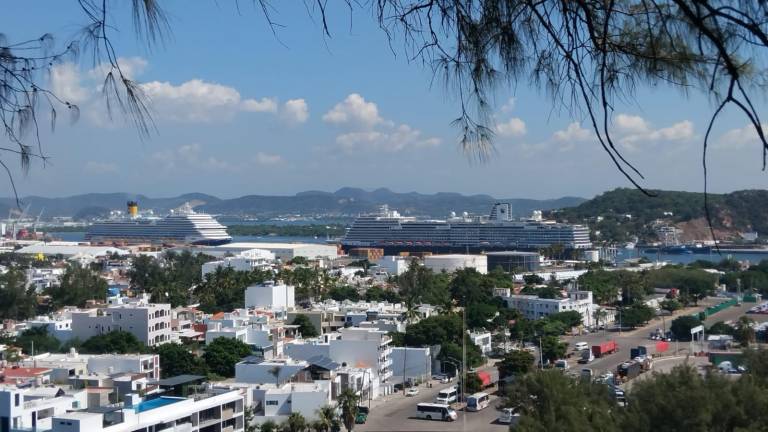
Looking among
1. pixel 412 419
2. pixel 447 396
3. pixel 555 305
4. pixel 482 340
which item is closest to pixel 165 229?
pixel 555 305

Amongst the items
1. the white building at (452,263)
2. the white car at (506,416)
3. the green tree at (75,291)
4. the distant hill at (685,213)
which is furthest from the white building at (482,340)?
the distant hill at (685,213)

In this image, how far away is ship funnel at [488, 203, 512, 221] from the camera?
116 feet

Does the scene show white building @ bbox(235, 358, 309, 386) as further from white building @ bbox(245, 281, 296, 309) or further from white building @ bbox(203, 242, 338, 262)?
white building @ bbox(203, 242, 338, 262)

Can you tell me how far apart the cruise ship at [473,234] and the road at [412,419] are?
23.6 m

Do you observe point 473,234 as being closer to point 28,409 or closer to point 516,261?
point 516,261

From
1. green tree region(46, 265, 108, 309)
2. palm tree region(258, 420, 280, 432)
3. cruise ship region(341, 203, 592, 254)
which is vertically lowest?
palm tree region(258, 420, 280, 432)

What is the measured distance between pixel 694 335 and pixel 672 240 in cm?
2902

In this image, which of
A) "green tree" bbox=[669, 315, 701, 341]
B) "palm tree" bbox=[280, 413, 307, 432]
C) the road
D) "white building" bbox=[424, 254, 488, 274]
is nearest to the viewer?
"palm tree" bbox=[280, 413, 307, 432]

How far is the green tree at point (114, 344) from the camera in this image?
11659mm

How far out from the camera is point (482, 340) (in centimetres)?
1358

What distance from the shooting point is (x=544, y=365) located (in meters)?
12.1

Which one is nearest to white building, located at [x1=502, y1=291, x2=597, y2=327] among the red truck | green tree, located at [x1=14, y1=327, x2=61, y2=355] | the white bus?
the red truck

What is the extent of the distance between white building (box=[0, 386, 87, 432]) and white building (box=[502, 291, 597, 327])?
1095 cm

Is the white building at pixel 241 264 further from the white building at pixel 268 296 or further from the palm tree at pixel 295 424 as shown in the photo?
the palm tree at pixel 295 424
